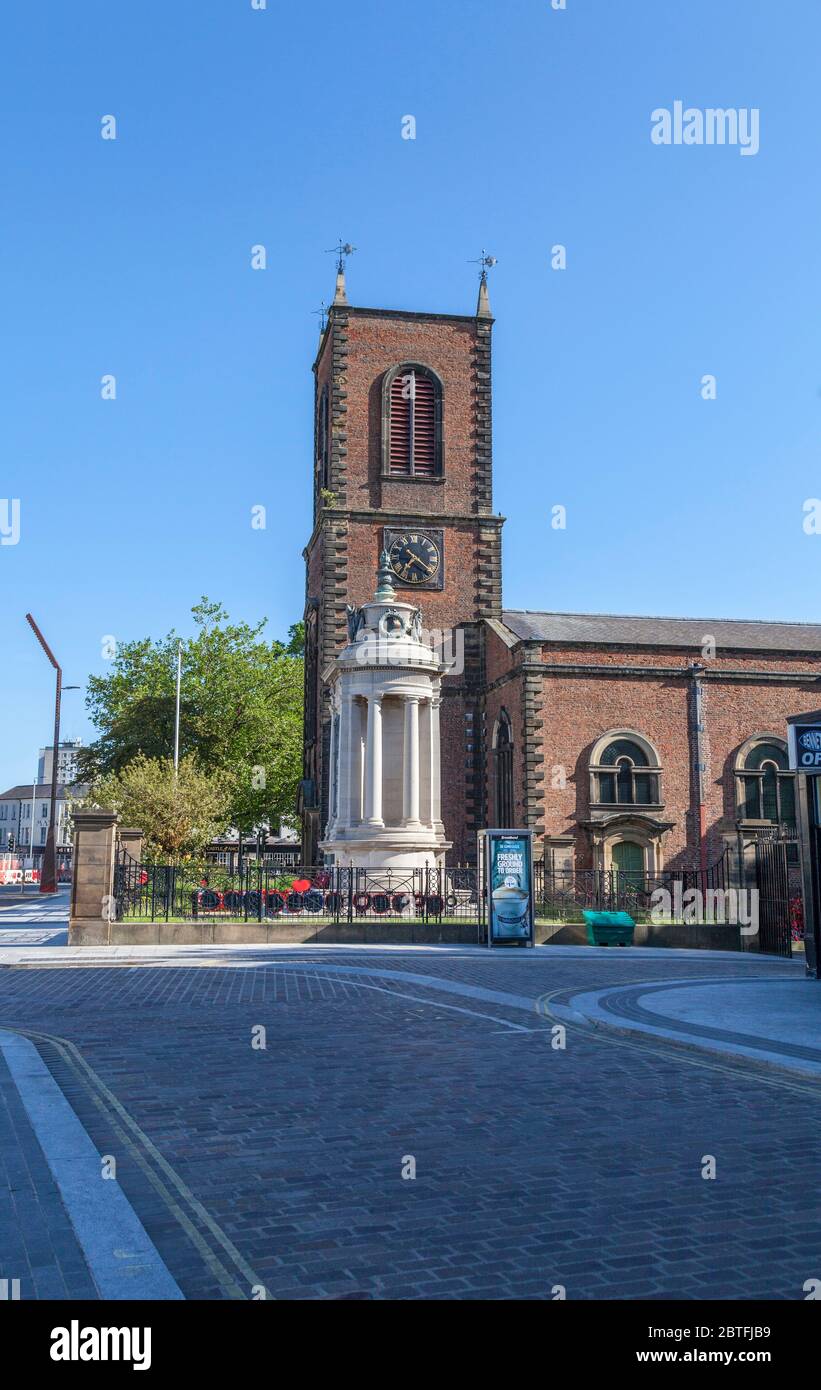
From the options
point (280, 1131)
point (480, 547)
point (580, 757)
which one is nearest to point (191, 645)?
point (480, 547)

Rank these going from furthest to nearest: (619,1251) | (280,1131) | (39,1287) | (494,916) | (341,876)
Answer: (341,876) < (494,916) < (280,1131) < (619,1251) < (39,1287)

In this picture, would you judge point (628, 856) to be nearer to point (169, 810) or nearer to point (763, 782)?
point (763, 782)

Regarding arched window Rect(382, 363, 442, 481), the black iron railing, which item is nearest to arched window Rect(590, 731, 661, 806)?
the black iron railing

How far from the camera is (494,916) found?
78.6ft

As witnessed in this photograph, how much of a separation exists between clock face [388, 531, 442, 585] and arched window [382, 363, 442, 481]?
281 centimetres

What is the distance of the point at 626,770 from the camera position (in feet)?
123

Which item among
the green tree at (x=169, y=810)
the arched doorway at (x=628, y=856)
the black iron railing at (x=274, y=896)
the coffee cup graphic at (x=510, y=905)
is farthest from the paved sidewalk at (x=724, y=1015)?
the green tree at (x=169, y=810)

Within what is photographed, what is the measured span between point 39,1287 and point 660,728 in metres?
35.1

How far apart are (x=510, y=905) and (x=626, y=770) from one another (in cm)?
1448

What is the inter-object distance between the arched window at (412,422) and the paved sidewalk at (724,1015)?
30.4 meters

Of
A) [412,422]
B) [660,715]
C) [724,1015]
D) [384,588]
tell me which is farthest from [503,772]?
[724,1015]

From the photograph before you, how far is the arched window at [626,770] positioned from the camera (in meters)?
37.0
